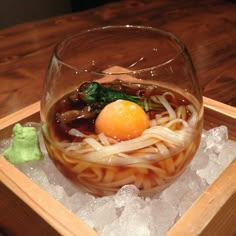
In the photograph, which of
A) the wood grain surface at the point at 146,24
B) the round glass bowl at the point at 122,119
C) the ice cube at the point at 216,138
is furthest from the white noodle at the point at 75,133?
the wood grain surface at the point at 146,24

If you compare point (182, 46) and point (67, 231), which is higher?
point (182, 46)

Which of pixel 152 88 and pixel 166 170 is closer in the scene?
pixel 166 170

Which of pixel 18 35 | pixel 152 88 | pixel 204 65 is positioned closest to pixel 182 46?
pixel 152 88

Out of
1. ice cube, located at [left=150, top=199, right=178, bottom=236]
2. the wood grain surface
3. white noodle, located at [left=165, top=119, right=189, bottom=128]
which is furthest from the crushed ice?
the wood grain surface

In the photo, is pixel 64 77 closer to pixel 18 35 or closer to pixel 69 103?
pixel 69 103

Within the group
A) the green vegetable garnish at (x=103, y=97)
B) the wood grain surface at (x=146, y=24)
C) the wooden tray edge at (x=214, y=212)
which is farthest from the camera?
the wood grain surface at (x=146, y=24)

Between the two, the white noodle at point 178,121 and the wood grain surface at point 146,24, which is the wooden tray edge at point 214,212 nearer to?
the white noodle at point 178,121
